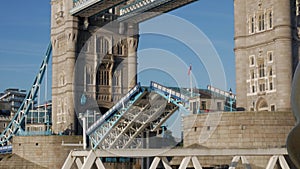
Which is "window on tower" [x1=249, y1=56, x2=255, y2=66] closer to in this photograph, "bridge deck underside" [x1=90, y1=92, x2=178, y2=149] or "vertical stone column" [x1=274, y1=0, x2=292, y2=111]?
"vertical stone column" [x1=274, y1=0, x2=292, y2=111]

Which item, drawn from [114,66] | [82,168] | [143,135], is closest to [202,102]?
[143,135]

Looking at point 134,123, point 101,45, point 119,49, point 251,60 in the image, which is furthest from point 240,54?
point 119,49

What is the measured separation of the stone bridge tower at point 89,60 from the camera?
37.7 m

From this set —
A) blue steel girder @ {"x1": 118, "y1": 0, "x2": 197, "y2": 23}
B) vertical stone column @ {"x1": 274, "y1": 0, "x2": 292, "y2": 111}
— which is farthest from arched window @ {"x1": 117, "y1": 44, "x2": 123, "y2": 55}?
vertical stone column @ {"x1": 274, "y1": 0, "x2": 292, "y2": 111}

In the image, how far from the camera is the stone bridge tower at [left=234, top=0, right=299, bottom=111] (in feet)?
74.6

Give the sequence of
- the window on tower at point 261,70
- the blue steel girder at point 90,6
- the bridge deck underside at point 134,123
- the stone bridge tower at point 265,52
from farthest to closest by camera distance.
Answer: the blue steel girder at point 90,6 → the bridge deck underside at point 134,123 → the window on tower at point 261,70 → the stone bridge tower at point 265,52

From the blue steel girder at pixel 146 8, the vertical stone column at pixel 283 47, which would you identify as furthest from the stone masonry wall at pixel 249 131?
the blue steel girder at pixel 146 8

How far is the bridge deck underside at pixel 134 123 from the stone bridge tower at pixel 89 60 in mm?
1926

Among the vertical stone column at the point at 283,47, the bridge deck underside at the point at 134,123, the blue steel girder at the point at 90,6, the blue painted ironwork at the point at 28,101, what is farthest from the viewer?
the blue painted ironwork at the point at 28,101

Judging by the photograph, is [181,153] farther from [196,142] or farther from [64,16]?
[64,16]

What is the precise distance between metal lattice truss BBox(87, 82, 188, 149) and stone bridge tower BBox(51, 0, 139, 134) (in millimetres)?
1772

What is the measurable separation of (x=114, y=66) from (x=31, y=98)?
718 centimetres

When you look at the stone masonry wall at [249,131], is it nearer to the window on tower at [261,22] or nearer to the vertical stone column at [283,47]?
the vertical stone column at [283,47]

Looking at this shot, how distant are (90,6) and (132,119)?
25.5 ft
